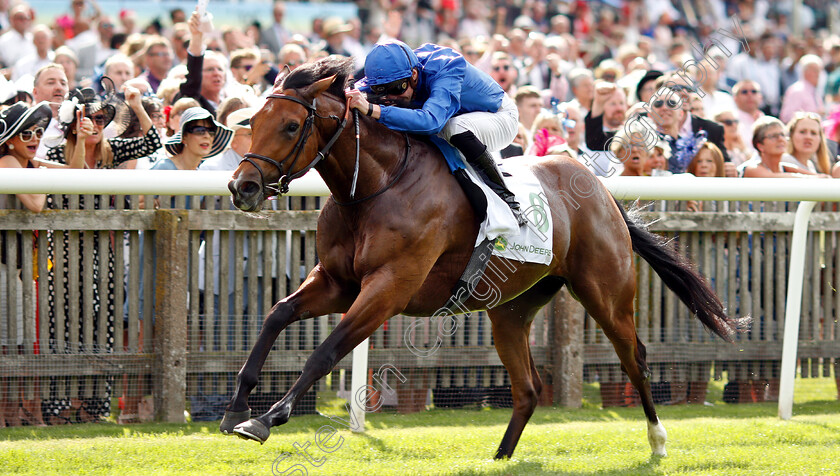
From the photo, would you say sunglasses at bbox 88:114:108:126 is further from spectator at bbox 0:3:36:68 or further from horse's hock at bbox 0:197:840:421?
spectator at bbox 0:3:36:68

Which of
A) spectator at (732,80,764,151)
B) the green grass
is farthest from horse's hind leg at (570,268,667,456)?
spectator at (732,80,764,151)

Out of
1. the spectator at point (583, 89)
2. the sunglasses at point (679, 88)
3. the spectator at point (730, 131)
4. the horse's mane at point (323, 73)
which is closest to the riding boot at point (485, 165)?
the horse's mane at point (323, 73)

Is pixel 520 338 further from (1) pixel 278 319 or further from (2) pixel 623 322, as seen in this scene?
(1) pixel 278 319

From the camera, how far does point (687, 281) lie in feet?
17.1

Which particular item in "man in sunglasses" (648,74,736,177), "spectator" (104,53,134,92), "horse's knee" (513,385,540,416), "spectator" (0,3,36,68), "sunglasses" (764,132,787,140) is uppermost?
"spectator" (0,3,36,68)

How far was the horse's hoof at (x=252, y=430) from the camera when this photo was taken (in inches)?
134

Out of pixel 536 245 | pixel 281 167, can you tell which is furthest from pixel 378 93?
pixel 536 245

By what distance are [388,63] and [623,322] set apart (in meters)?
1.92

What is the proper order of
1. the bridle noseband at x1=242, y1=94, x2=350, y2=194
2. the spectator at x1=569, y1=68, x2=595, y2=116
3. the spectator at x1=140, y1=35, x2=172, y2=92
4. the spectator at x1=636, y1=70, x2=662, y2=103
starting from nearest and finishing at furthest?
the bridle noseband at x1=242, y1=94, x2=350, y2=194, the spectator at x1=636, y1=70, x2=662, y2=103, the spectator at x1=140, y1=35, x2=172, y2=92, the spectator at x1=569, y1=68, x2=595, y2=116

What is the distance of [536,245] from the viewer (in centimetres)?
441

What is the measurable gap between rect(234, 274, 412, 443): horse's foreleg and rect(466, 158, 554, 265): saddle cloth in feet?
1.89

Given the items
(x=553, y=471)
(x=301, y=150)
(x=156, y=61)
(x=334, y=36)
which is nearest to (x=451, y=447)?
(x=553, y=471)

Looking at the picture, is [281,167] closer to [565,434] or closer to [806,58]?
[565,434]

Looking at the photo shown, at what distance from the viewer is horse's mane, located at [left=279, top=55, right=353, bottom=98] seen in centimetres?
372
